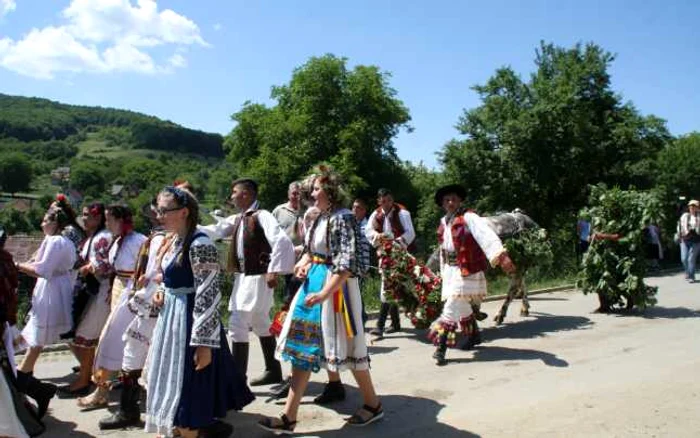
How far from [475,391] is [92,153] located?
132003 millimetres

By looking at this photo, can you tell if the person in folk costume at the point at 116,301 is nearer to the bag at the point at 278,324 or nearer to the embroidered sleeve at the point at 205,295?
the bag at the point at 278,324

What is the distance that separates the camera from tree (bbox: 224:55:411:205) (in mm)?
41031

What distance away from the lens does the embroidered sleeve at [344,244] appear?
4688 millimetres

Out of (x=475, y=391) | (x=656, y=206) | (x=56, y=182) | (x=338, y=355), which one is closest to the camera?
(x=338, y=355)

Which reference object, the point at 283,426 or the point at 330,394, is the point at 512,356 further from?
the point at 283,426

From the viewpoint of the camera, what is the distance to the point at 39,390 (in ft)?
16.4

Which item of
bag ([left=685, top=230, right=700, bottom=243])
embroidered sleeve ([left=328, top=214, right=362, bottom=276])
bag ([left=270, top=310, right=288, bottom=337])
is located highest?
bag ([left=685, top=230, right=700, bottom=243])

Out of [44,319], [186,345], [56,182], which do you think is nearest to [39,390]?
[44,319]

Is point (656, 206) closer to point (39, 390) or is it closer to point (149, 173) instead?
point (39, 390)

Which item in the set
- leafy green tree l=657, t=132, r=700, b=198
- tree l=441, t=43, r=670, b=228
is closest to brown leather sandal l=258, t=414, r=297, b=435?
tree l=441, t=43, r=670, b=228

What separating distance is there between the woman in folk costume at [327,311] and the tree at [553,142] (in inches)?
698

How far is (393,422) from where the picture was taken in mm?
5148

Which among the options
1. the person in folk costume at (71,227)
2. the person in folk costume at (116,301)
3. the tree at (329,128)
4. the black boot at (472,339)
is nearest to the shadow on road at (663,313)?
the black boot at (472,339)

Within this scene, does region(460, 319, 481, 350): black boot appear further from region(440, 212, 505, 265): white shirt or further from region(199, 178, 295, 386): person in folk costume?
region(199, 178, 295, 386): person in folk costume
